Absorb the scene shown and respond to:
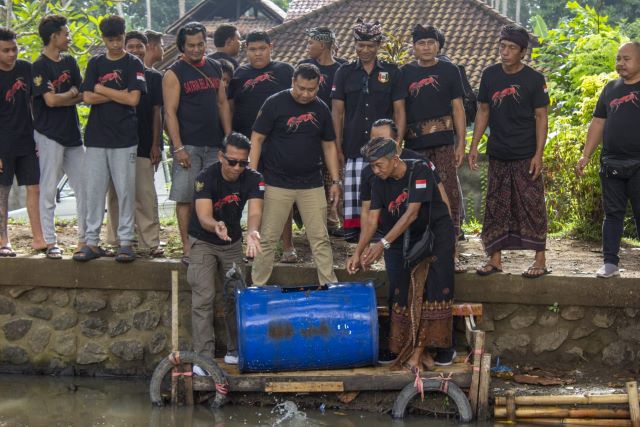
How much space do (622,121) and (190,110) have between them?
3521mm

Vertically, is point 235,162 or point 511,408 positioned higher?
point 235,162

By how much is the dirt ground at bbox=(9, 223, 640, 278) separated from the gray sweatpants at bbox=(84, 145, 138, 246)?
57 cm

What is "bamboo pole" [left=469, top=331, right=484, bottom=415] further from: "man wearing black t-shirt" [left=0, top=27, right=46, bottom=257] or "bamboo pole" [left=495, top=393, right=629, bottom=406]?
"man wearing black t-shirt" [left=0, top=27, right=46, bottom=257]

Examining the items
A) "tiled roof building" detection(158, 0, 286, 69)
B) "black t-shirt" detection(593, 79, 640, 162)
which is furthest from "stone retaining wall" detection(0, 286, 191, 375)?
"tiled roof building" detection(158, 0, 286, 69)

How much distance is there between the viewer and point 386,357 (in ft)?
27.4

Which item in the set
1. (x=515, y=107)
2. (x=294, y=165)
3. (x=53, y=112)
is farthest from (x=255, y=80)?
(x=515, y=107)

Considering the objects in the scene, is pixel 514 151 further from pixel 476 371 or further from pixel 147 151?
pixel 147 151

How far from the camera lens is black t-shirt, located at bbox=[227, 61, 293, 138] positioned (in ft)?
30.8

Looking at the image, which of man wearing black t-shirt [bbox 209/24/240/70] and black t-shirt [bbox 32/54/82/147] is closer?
black t-shirt [bbox 32/54/82/147]

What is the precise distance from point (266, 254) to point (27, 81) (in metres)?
2.70

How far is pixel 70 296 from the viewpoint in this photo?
910 centimetres

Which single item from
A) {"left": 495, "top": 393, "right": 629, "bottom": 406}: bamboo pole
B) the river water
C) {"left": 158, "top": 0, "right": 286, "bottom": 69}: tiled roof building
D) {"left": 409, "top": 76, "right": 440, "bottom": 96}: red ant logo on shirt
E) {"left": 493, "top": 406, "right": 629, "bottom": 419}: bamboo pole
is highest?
{"left": 158, "top": 0, "right": 286, "bottom": 69}: tiled roof building

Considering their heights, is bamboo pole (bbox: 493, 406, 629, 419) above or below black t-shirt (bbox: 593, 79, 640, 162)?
below

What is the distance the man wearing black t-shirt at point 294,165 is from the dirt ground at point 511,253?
0.52m
